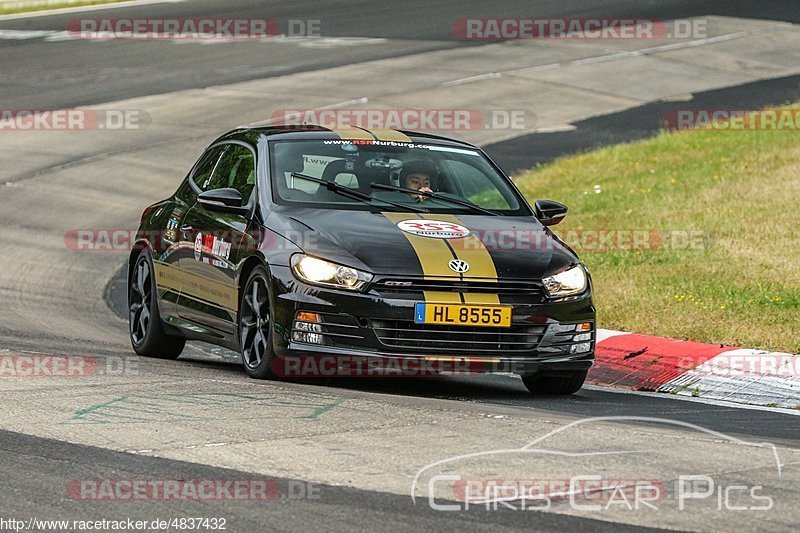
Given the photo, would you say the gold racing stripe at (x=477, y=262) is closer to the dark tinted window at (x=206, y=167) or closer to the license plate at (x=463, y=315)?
the license plate at (x=463, y=315)

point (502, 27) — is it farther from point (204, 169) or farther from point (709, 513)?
point (709, 513)

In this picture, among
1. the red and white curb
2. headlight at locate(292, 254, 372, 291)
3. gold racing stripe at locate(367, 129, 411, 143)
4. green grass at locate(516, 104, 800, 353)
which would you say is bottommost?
green grass at locate(516, 104, 800, 353)

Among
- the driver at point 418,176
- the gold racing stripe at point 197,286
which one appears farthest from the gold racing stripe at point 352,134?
the gold racing stripe at point 197,286

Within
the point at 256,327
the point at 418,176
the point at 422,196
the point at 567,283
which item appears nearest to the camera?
the point at 567,283

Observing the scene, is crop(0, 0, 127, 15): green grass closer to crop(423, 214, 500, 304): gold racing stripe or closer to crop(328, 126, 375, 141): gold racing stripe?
crop(328, 126, 375, 141): gold racing stripe

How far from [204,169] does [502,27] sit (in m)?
24.7

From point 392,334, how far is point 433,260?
19.4 inches

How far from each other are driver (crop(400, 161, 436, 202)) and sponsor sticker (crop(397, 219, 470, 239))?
0.53 m

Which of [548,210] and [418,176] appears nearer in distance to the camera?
[418,176]

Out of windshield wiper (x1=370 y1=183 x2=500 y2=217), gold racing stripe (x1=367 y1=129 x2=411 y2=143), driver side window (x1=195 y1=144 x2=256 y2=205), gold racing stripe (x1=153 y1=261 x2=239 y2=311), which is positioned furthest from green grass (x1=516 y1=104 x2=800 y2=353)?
gold racing stripe (x1=153 y1=261 x2=239 y2=311)

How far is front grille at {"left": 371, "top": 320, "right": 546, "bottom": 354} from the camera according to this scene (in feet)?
29.2

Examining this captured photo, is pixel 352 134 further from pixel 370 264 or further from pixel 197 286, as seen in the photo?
pixel 370 264

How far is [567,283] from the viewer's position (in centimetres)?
934

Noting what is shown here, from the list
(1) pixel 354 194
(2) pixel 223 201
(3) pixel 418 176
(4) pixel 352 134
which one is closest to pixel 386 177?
(3) pixel 418 176
